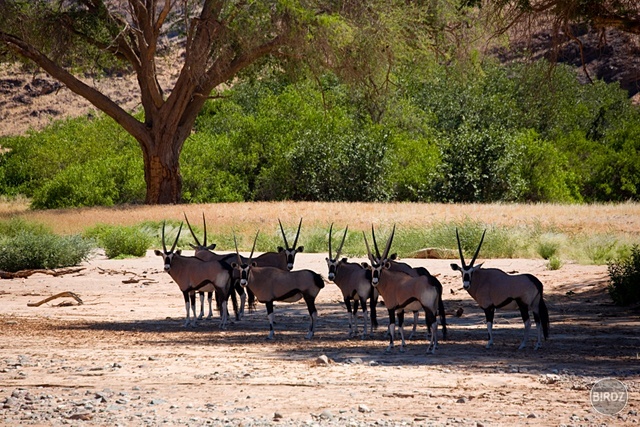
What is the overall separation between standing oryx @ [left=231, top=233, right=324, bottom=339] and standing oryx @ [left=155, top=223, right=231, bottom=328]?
69 cm

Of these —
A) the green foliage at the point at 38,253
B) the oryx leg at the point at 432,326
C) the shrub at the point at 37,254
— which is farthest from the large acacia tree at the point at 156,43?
the oryx leg at the point at 432,326

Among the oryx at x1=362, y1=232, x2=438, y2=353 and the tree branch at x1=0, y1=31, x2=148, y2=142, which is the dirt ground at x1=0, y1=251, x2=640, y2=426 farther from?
the tree branch at x1=0, y1=31, x2=148, y2=142

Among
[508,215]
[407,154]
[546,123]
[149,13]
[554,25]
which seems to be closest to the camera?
[554,25]

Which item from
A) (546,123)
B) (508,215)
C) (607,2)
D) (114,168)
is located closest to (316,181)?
(114,168)

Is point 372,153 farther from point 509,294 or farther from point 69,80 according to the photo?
point 509,294

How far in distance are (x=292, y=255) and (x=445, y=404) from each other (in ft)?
21.8

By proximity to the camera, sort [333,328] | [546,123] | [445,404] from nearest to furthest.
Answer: [445,404] → [333,328] → [546,123]

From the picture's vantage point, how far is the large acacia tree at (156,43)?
1294 inches

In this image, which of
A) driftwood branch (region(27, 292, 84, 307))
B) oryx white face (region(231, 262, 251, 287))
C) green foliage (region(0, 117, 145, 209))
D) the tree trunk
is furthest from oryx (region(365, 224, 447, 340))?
green foliage (region(0, 117, 145, 209))

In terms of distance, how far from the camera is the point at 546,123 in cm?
6094

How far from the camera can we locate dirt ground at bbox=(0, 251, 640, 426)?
346 inches

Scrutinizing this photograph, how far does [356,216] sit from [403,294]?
20122mm

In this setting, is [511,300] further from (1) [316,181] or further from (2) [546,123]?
(2) [546,123]

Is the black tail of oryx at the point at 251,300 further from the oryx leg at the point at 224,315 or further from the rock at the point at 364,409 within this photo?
the rock at the point at 364,409
